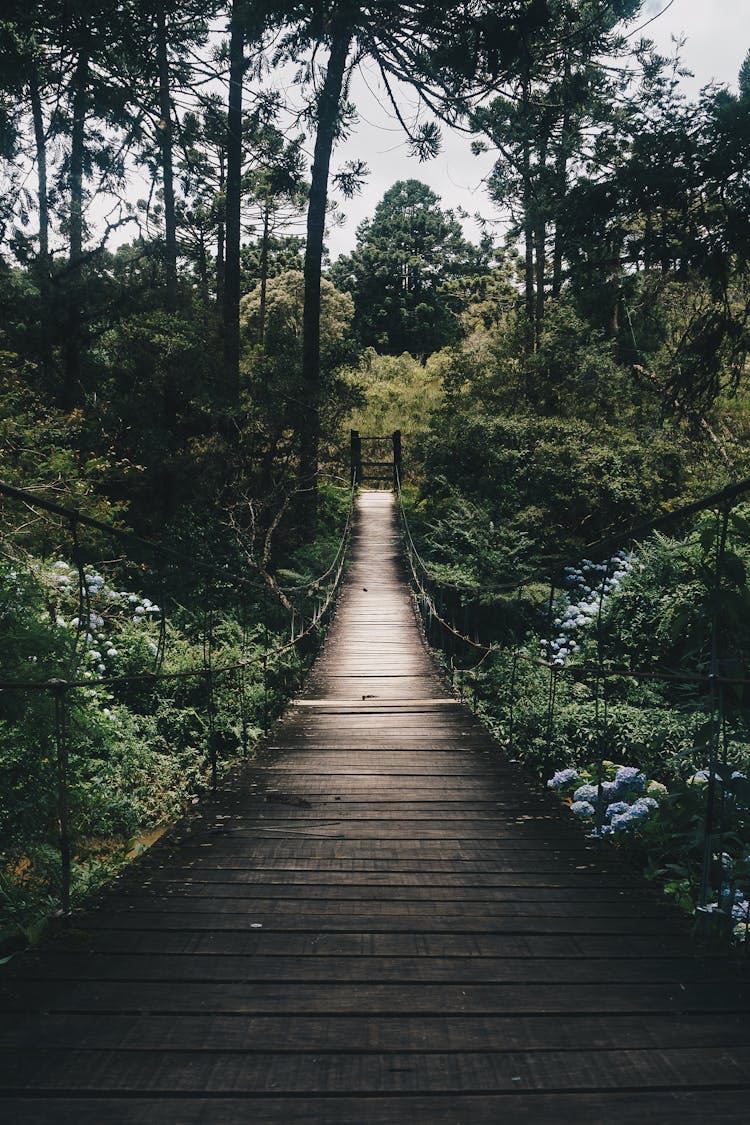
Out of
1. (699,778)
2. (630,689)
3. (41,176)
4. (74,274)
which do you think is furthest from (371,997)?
(41,176)

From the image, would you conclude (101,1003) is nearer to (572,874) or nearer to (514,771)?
(572,874)

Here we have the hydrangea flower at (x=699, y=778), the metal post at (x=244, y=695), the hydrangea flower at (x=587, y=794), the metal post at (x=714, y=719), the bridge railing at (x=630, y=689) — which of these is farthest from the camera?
the metal post at (x=244, y=695)

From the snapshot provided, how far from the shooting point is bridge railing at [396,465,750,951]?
219 centimetres

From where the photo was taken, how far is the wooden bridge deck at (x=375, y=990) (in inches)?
54.0

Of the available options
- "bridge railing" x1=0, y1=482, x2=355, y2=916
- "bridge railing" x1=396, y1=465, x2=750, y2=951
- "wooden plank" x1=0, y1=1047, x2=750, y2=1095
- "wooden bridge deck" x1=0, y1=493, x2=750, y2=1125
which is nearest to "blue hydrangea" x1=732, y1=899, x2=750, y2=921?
"bridge railing" x1=396, y1=465, x2=750, y2=951

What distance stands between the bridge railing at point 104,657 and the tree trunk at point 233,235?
3281 mm

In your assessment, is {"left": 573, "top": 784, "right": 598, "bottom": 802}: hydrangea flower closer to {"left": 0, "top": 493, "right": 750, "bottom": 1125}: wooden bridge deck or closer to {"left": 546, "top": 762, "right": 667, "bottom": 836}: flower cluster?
{"left": 546, "top": 762, "right": 667, "bottom": 836}: flower cluster

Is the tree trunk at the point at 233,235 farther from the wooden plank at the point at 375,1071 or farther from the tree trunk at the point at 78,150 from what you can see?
the wooden plank at the point at 375,1071

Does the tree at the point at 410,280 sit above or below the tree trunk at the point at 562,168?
above

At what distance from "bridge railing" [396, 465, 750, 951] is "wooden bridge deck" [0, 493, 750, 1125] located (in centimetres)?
37

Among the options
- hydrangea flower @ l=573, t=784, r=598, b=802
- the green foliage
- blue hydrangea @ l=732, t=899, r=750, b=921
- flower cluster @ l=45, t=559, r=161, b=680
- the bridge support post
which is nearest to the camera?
blue hydrangea @ l=732, t=899, r=750, b=921

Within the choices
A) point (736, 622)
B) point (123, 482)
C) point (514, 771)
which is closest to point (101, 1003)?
point (736, 622)

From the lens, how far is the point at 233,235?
13.6 m

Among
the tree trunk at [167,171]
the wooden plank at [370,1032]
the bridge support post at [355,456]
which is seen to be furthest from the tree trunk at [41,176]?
the wooden plank at [370,1032]
